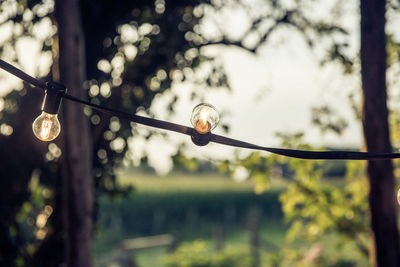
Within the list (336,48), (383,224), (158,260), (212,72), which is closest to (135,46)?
(212,72)

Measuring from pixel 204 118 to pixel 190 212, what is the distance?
24259 mm

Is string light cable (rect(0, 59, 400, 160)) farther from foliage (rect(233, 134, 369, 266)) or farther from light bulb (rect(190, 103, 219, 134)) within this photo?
foliage (rect(233, 134, 369, 266))

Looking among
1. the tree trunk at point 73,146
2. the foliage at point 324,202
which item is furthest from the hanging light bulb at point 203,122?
the foliage at point 324,202

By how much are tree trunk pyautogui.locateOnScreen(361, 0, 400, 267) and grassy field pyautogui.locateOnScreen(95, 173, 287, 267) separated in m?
17.6

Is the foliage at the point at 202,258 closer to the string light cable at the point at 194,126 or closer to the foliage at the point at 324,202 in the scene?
the foliage at the point at 324,202

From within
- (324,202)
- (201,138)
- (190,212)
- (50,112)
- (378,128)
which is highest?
(378,128)

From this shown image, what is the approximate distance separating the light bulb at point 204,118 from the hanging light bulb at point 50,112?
77 centimetres

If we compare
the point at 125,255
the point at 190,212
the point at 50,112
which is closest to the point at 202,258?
the point at 125,255

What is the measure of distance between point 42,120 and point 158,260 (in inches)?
626

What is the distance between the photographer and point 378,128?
5664 mm

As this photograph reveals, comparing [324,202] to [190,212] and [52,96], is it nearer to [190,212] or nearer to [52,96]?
[52,96]

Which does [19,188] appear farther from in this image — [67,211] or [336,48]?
[336,48]

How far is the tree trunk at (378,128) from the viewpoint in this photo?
221 inches

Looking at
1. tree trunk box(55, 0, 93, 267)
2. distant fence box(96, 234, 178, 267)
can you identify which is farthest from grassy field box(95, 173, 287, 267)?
tree trunk box(55, 0, 93, 267)
